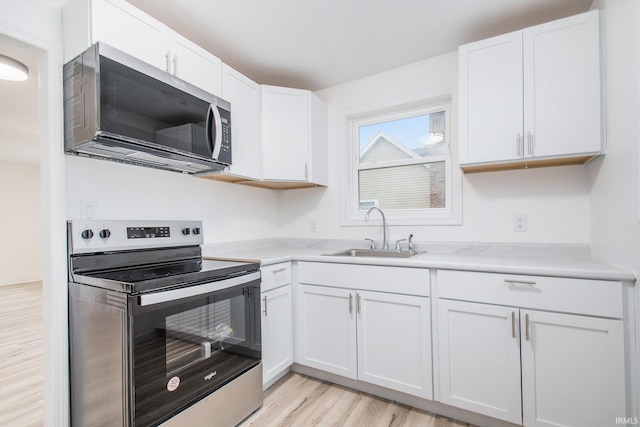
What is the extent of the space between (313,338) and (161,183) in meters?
Result: 1.50

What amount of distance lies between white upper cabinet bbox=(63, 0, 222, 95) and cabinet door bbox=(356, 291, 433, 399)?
1.79m

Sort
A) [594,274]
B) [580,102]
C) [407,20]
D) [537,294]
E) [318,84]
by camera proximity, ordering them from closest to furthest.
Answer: [594,274]
[537,294]
[580,102]
[407,20]
[318,84]

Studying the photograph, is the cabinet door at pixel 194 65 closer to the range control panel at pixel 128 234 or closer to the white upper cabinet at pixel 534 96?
the range control panel at pixel 128 234

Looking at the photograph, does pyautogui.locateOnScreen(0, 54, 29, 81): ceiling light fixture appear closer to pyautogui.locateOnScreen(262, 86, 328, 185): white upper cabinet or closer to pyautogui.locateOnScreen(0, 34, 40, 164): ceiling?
pyautogui.locateOnScreen(0, 34, 40, 164): ceiling

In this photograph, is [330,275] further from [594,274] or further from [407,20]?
[407,20]

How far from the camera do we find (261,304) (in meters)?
1.90

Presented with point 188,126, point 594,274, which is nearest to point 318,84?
point 188,126

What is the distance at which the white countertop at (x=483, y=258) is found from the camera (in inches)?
55.7

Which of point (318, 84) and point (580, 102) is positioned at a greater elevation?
point (318, 84)

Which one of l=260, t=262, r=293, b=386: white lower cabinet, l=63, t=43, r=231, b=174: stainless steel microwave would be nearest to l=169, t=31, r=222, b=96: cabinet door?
l=63, t=43, r=231, b=174: stainless steel microwave

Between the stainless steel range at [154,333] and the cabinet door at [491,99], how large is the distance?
158 centimetres

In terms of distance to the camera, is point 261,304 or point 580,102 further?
point 261,304

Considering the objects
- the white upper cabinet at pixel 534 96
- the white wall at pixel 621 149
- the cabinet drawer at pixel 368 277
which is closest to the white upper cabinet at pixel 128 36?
the cabinet drawer at pixel 368 277

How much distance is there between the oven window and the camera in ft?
4.45
